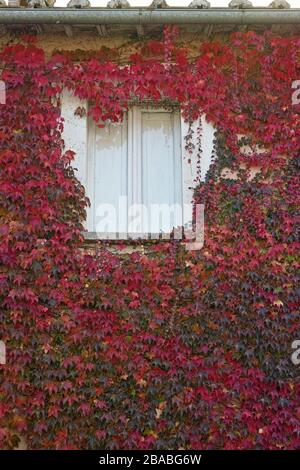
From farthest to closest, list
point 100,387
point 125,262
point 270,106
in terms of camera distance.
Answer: point 270,106, point 125,262, point 100,387

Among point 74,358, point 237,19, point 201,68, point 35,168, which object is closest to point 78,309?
point 74,358

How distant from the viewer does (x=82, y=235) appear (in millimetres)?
6551

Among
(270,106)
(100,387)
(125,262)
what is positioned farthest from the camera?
(270,106)

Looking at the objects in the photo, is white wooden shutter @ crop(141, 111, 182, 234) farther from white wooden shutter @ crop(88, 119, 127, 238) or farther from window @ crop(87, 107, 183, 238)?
white wooden shutter @ crop(88, 119, 127, 238)

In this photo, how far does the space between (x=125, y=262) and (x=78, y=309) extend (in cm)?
70

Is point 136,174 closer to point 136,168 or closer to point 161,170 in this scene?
point 136,168

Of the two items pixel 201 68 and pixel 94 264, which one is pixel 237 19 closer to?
pixel 201 68

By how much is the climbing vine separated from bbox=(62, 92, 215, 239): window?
6.6 inches

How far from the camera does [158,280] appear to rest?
6.40m

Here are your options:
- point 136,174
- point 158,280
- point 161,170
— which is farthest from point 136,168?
point 158,280

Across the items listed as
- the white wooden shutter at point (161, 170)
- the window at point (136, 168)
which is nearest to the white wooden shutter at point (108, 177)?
the window at point (136, 168)

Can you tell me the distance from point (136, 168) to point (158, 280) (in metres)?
1.45

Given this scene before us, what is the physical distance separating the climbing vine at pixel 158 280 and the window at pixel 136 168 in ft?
0.55

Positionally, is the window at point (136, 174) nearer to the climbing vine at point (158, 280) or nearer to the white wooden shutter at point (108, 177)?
the white wooden shutter at point (108, 177)
